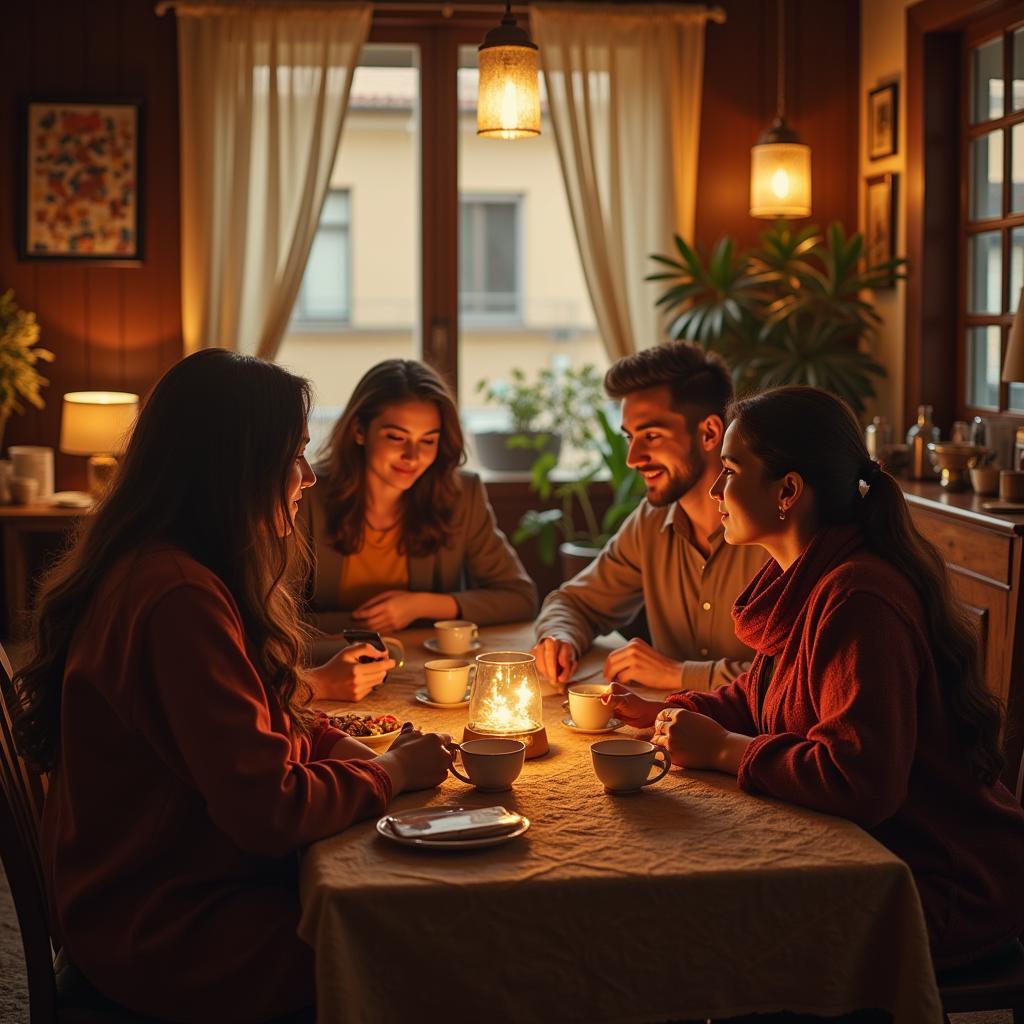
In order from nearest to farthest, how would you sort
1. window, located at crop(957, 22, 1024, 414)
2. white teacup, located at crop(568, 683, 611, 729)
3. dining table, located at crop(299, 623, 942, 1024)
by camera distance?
dining table, located at crop(299, 623, 942, 1024), white teacup, located at crop(568, 683, 611, 729), window, located at crop(957, 22, 1024, 414)

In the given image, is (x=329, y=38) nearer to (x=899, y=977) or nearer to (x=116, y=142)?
(x=116, y=142)

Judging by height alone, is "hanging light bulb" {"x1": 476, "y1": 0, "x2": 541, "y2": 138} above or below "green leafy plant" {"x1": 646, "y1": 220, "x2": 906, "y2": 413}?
above

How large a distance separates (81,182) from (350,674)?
345 centimetres

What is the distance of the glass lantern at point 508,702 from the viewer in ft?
5.90

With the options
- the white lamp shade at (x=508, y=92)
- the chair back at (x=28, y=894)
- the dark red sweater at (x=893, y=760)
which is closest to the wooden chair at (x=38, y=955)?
the chair back at (x=28, y=894)

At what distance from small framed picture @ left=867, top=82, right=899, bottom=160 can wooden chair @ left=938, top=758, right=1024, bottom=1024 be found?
12.3 feet

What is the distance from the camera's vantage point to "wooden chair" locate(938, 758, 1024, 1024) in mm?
1591

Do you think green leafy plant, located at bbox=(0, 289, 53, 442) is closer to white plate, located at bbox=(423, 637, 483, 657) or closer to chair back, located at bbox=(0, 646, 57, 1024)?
white plate, located at bbox=(423, 637, 483, 657)

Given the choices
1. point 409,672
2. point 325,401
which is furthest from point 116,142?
point 409,672

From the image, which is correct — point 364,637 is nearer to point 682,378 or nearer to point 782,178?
point 682,378

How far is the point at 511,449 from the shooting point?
17.2ft

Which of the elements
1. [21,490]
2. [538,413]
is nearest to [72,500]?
[21,490]

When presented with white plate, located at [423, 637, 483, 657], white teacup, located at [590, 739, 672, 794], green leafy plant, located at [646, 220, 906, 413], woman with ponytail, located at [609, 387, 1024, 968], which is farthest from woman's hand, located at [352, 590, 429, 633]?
green leafy plant, located at [646, 220, 906, 413]

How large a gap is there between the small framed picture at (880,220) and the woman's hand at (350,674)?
3.05 metres
